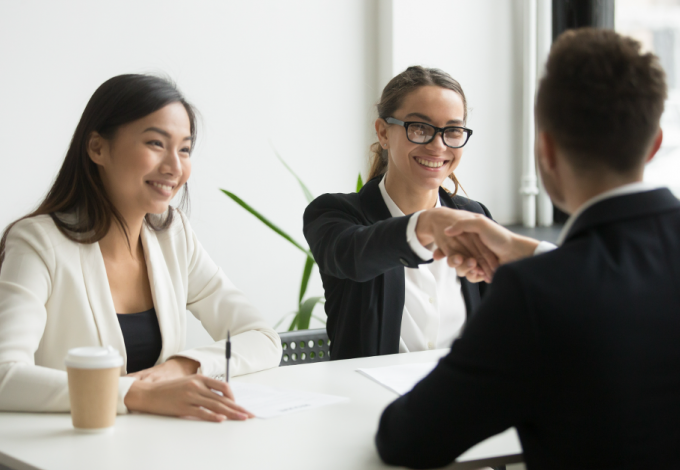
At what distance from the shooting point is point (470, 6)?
354cm

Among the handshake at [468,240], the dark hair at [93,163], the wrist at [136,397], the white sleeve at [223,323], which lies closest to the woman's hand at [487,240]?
the handshake at [468,240]

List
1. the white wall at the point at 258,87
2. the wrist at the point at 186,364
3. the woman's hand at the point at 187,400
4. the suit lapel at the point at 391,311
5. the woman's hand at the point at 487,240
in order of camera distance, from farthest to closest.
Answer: the white wall at the point at 258,87
the suit lapel at the point at 391,311
the wrist at the point at 186,364
the woman's hand at the point at 487,240
the woman's hand at the point at 187,400

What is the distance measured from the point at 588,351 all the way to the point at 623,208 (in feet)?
0.64

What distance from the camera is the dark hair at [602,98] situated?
849 mm

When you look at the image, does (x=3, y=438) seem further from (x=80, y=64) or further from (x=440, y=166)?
(x=80, y=64)

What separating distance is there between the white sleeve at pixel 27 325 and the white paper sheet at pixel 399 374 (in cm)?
54

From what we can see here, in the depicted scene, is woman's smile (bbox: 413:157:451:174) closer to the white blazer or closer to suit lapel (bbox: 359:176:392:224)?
suit lapel (bbox: 359:176:392:224)

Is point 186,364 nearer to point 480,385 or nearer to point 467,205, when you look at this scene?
point 480,385

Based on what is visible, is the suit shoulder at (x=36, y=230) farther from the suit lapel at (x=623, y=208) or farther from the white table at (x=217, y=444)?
the suit lapel at (x=623, y=208)

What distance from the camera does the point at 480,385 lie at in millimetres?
827

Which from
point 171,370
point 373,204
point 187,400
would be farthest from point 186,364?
point 373,204

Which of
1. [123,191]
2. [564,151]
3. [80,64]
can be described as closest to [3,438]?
[123,191]

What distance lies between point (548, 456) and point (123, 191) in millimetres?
1308

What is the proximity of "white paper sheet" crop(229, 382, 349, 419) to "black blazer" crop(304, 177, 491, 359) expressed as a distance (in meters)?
0.40
